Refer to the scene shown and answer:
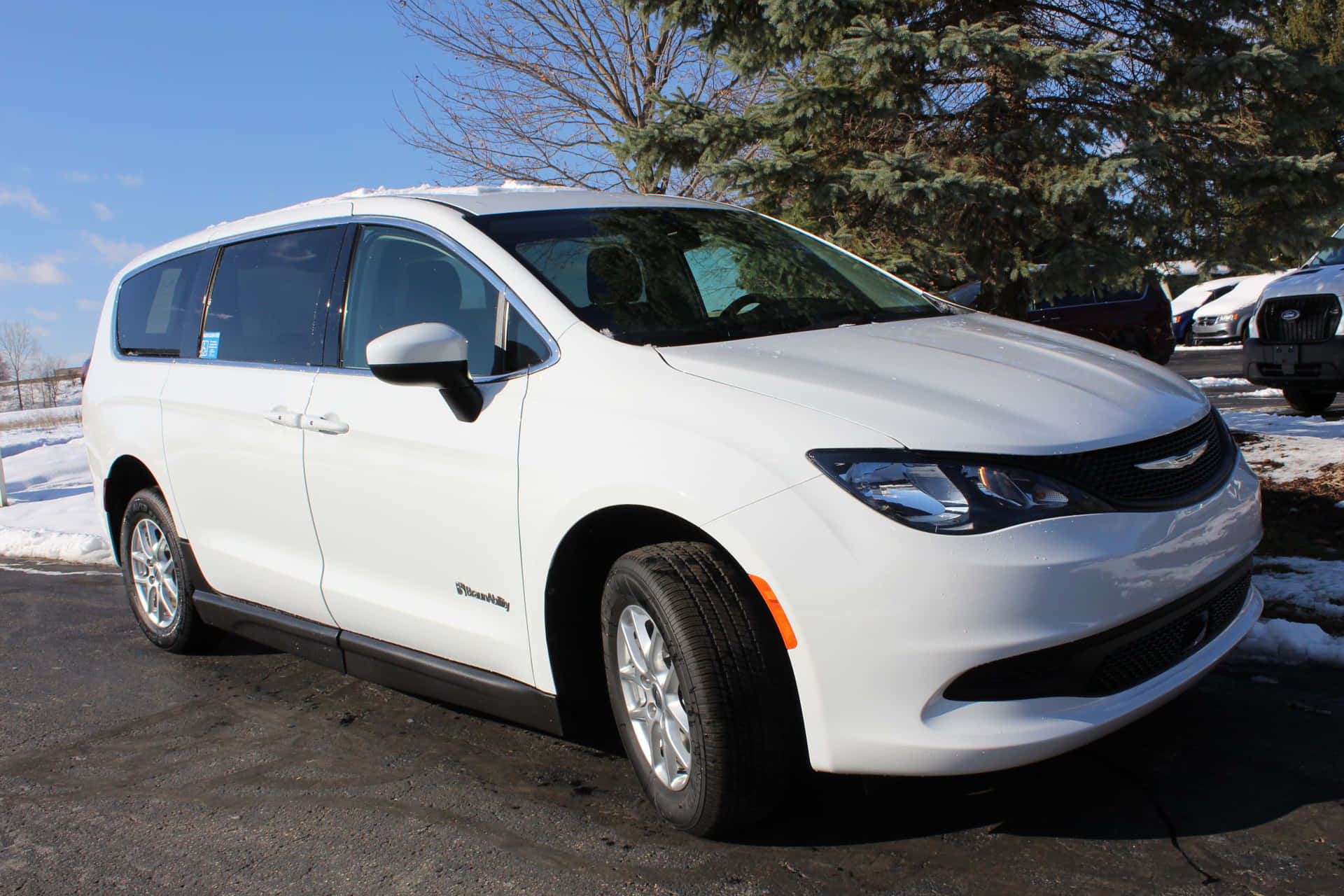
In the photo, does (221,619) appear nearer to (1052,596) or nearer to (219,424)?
(219,424)

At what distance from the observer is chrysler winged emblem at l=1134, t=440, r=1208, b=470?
2.78m

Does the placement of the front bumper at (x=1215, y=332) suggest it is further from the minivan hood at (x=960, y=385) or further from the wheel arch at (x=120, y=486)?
the wheel arch at (x=120, y=486)

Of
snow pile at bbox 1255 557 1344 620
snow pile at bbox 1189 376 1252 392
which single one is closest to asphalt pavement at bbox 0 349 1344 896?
snow pile at bbox 1255 557 1344 620

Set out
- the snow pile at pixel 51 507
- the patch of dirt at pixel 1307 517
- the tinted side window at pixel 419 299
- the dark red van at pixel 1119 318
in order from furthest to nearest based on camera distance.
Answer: the dark red van at pixel 1119 318
the snow pile at pixel 51 507
the patch of dirt at pixel 1307 517
the tinted side window at pixel 419 299

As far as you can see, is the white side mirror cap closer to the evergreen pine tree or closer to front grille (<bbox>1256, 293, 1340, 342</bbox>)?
the evergreen pine tree

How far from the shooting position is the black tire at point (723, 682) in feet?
8.75

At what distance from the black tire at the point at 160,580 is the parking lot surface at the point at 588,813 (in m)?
0.73

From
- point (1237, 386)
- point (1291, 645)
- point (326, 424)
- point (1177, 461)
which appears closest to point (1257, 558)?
point (1291, 645)

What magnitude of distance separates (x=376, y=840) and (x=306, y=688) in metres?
1.61

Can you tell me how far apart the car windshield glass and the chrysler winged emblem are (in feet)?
3.54

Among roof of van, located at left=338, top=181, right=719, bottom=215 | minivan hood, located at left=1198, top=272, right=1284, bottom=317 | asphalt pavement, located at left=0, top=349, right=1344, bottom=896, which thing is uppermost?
roof of van, located at left=338, top=181, right=719, bottom=215

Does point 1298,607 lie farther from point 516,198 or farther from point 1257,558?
point 516,198

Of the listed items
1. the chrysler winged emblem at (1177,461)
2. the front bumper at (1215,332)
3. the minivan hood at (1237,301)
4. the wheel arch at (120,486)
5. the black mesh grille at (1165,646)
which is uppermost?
the chrysler winged emblem at (1177,461)

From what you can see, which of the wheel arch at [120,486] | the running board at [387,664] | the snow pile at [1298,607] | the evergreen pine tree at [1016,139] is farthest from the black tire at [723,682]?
the evergreen pine tree at [1016,139]
